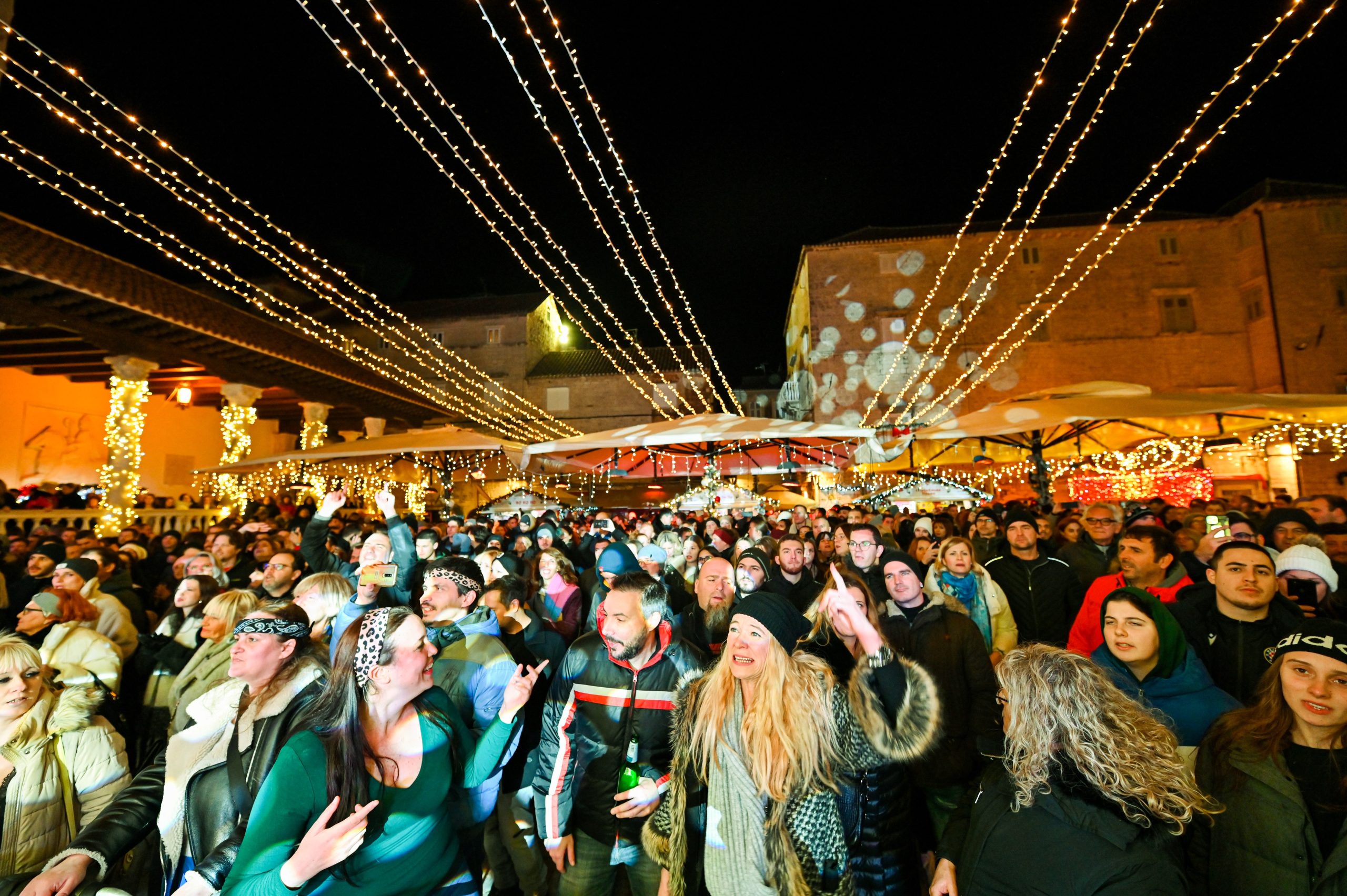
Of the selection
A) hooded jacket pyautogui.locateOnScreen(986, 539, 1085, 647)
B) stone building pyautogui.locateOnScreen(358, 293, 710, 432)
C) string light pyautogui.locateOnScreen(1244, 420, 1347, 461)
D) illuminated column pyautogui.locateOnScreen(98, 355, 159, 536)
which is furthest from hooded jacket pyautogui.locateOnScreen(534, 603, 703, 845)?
stone building pyautogui.locateOnScreen(358, 293, 710, 432)

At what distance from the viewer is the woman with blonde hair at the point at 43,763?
2.26 metres

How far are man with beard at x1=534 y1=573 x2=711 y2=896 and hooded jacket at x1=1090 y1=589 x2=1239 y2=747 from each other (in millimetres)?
1809

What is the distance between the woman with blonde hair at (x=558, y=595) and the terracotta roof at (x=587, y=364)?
28.2 metres

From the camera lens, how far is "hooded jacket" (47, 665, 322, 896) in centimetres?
194

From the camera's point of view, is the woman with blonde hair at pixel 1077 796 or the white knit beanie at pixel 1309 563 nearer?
the woman with blonde hair at pixel 1077 796

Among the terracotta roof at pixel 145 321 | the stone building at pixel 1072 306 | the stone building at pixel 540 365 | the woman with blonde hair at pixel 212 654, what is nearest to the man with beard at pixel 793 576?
the woman with blonde hair at pixel 212 654

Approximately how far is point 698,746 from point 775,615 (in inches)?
21.4

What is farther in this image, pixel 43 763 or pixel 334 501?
pixel 334 501

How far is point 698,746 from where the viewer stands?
83.9 inches

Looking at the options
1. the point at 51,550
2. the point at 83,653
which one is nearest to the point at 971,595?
the point at 83,653

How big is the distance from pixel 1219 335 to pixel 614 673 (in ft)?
104

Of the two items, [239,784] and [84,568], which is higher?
[84,568]

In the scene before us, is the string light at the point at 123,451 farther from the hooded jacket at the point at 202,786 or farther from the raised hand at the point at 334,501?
the hooded jacket at the point at 202,786

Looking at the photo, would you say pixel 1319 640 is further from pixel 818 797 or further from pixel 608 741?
pixel 608 741
